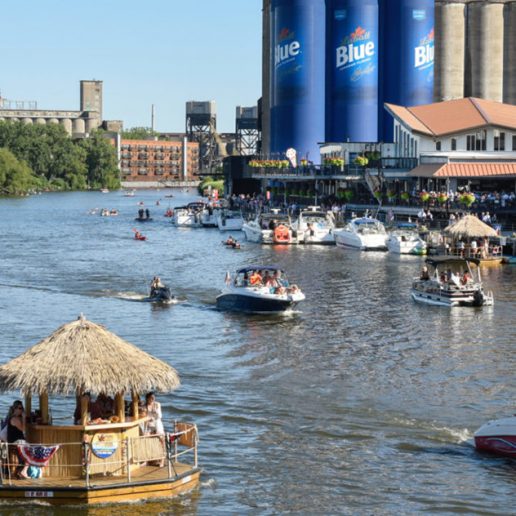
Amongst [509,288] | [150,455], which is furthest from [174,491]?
[509,288]

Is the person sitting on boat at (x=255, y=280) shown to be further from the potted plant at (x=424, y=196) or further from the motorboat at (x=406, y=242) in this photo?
the potted plant at (x=424, y=196)

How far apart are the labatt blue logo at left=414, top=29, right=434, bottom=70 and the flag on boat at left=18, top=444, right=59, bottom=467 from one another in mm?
118048

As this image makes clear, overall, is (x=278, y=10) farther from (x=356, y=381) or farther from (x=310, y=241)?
(x=356, y=381)

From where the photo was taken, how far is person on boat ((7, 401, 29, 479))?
26.6 m

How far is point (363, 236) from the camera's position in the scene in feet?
308

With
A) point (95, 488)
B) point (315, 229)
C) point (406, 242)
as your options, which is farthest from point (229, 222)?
point (95, 488)

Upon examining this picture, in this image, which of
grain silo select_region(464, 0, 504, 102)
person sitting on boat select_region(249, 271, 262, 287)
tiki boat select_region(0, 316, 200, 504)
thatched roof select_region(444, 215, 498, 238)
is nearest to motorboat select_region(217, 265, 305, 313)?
person sitting on boat select_region(249, 271, 262, 287)

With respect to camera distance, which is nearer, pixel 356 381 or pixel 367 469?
pixel 367 469

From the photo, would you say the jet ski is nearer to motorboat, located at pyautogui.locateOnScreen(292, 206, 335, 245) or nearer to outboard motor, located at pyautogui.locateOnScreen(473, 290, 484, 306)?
outboard motor, located at pyautogui.locateOnScreen(473, 290, 484, 306)

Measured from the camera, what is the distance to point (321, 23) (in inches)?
5610

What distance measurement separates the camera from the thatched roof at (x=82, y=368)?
26.1 metres

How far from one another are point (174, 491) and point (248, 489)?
2.50 meters

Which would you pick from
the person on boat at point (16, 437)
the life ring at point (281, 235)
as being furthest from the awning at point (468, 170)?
the person on boat at point (16, 437)

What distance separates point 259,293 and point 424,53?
8940cm
